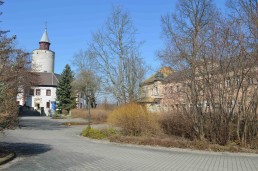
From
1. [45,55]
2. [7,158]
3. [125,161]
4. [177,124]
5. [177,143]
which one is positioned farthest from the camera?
[45,55]

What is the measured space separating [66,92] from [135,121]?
5169 cm

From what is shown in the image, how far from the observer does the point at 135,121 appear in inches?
733

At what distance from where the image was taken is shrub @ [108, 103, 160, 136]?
59.8 ft

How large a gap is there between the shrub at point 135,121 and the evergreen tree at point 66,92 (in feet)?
161

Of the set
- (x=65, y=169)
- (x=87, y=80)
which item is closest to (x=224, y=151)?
(x=65, y=169)

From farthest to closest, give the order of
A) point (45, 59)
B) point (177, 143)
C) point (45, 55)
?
point (45, 55) → point (45, 59) → point (177, 143)

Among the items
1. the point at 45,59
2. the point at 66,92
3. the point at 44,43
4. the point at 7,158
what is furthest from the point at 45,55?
the point at 7,158

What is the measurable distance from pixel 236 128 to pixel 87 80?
135 feet

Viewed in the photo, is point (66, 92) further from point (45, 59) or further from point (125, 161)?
point (125, 161)

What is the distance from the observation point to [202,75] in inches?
620

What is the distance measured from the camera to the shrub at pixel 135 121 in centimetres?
1822

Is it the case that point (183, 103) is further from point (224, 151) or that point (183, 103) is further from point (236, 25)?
point (236, 25)

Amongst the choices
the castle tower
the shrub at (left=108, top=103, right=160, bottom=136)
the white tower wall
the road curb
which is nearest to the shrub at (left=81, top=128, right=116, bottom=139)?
the shrub at (left=108, top=103, right=160, bottom=136)

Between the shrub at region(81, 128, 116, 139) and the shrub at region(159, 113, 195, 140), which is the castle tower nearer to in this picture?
the shrub at region(81, 128, 116, 139)
